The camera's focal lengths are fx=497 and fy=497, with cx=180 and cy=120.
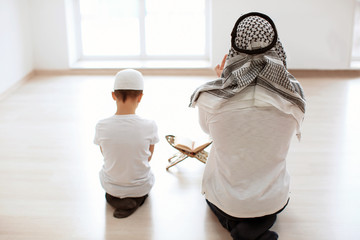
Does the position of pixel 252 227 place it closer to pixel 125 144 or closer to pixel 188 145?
pixel 125 144

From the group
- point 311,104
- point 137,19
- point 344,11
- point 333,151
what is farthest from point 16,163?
point 344,11

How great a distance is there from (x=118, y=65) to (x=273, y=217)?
4285 mm

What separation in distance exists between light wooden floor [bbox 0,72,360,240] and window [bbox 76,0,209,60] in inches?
61.7

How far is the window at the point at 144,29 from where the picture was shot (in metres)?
6.66

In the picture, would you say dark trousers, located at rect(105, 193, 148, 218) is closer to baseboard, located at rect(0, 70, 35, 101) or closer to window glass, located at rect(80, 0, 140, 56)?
baseboard, located at rect(0, 70, 35, 101)

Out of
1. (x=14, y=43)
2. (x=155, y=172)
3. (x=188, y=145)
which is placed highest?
(x=14, y=43)

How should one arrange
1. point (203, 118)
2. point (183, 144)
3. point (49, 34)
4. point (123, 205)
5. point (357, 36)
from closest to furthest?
point (203, 118)
point (123, 205)
point (183, 144)
point (49, 34)
point (357, 36)

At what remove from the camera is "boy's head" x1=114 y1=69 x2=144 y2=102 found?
8.94ft

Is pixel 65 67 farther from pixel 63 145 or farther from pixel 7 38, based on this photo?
pixel 63 145

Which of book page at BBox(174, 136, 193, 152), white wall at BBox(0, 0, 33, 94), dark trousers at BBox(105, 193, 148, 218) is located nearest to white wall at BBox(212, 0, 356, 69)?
white wall at BBox(0, 0, 33, 94)

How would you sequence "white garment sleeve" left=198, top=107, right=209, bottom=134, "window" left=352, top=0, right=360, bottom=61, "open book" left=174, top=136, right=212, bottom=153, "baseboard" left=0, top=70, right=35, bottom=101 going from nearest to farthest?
1. "white garment sleeve" left=198, top=107, right=209, bottom=134
2. "open book" left=174, top=136, right=212, bottom=153
3. "baseboard" left=0, top=70, right=35, bottom=101
4. "window" left=352, top=0, right=360, bottom=61

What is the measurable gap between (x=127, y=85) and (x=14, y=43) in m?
3.50

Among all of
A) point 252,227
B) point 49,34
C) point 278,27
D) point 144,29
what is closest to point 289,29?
point 278,27

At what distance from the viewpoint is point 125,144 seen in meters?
2.75
